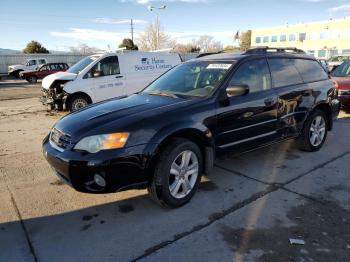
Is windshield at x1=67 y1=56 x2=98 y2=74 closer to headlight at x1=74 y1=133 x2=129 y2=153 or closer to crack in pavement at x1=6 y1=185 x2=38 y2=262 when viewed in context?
crack in pavement at x1=6 y1=185 x2=38 y2=262

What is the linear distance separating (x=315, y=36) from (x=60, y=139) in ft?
234

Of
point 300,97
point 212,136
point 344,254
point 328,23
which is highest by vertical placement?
point 328,23

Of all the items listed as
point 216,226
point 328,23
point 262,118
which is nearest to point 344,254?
point 216,226

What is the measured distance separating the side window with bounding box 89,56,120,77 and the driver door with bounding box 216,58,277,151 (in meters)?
6.25

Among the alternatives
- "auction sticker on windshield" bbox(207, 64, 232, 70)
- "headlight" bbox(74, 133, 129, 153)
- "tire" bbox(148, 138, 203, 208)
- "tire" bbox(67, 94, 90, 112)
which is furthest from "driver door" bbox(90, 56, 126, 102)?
"headlight" bbox(74, 133, 129, 153)

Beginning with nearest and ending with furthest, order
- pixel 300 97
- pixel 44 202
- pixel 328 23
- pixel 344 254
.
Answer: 1. pixel 344 254
2. pixel 44 202
3. pixel 300 97
4. pixel 328 23

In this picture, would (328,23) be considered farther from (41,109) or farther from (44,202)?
(44,202)

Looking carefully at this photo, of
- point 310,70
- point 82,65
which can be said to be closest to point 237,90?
point 310,70

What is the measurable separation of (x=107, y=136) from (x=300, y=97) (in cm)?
329

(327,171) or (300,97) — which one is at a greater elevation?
(300,97)

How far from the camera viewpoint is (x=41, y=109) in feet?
36.7

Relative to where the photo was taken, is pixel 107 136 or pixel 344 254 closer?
pixel 344 254

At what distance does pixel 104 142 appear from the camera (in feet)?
10.8

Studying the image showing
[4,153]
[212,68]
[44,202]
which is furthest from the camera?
[4,153]
